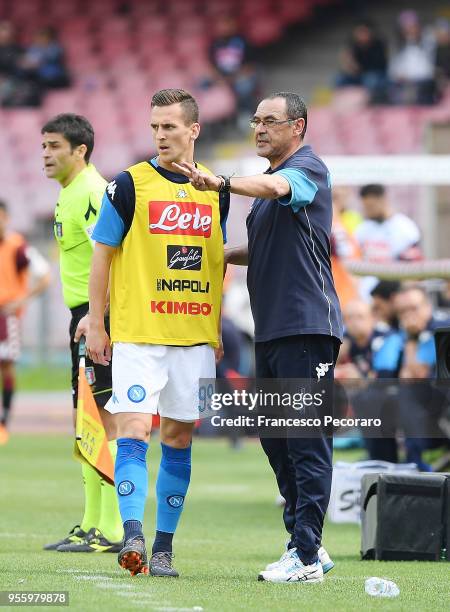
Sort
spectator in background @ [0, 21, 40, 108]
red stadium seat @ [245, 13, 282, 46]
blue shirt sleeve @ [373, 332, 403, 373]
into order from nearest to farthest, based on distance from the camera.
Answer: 1. blue shirt sleeve @ [373, 332, 403, 373]
2. spectator in background @ [0, 21, 40, 108]
3. red stadium seat @ [245, 13, 282, 46]

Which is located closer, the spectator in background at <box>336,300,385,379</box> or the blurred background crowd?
the spectator in background at <box>336,300,385,379</box>

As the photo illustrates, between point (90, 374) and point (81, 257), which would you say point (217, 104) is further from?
point (90, 374)

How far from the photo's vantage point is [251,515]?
10359 mm

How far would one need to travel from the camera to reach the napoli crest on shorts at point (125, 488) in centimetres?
659

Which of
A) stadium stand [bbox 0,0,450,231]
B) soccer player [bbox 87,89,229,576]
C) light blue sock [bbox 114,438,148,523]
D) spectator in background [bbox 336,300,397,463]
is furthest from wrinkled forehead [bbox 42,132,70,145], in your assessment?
stadium stand [bbox 0,0,450,231]

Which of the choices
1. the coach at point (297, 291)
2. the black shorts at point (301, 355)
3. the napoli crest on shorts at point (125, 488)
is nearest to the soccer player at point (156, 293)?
the napoli crest on shorts at point (125, 488)

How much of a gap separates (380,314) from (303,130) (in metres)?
5.63

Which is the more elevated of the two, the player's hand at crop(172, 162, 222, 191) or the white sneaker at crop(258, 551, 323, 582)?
the player's hand at crop(172, 162, 222, 191)

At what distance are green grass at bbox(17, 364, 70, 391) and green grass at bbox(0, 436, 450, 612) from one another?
7.28 metres

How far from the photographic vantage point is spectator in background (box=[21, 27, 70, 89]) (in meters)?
28.0

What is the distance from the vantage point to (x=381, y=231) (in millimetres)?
14266

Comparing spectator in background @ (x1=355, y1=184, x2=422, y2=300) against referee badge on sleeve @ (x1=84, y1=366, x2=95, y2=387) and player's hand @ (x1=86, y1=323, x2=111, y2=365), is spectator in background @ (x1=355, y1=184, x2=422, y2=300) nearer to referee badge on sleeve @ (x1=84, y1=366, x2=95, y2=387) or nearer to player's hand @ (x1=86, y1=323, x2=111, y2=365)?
referee badge on sleeve @ (x1=84, y1=366, x2=95, y2=387)

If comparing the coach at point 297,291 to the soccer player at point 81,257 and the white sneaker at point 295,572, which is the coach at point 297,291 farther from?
the soccer player at point 81,257

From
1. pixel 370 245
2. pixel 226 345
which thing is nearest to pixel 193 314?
pixel 370 245
